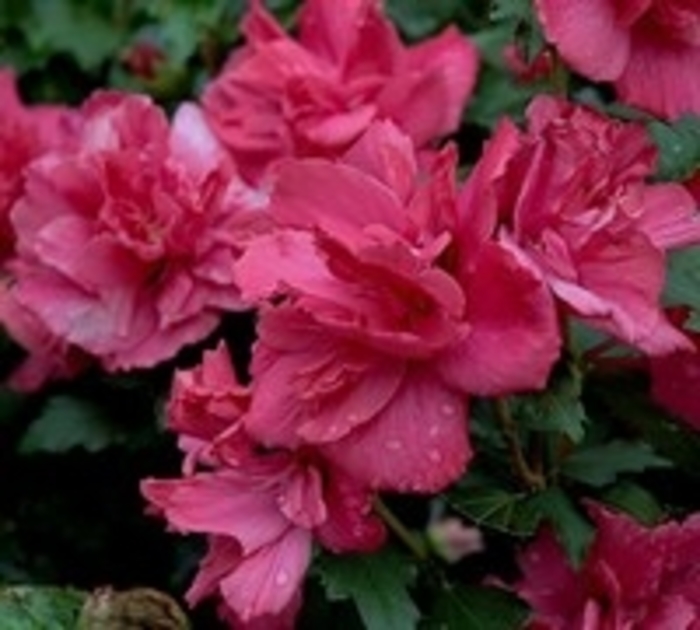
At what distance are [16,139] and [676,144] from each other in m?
0.69

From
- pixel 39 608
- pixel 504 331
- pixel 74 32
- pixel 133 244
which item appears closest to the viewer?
pixel 504 331

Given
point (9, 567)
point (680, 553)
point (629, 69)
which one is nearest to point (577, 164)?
point (629, 69)

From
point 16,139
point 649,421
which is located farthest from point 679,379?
point 16,139

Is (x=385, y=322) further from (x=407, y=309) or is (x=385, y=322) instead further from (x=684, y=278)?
(x=684, y=278)

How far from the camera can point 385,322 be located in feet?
4.20

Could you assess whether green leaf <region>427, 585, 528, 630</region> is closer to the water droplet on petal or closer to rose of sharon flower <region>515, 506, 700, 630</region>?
rose of sharon flower <region>515, 506, 700, 630</region>

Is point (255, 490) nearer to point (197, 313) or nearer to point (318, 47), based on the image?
point (197, 313)

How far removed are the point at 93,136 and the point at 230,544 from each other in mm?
522

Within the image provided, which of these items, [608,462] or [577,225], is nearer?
[577,225]

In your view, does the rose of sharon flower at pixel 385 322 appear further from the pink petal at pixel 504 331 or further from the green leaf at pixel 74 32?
the green leaf at pixel 74 32

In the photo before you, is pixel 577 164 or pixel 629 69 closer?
pixel 577 164

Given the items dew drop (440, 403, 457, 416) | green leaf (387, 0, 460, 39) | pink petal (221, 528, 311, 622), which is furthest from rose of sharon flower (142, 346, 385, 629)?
green leaf (387, 0, 460, 39)

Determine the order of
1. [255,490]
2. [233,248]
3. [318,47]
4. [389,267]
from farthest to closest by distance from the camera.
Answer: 1. [318,47]
2. [233,248]
3. [255,490]
4. [389,267]

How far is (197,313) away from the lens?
1680 millimetres
